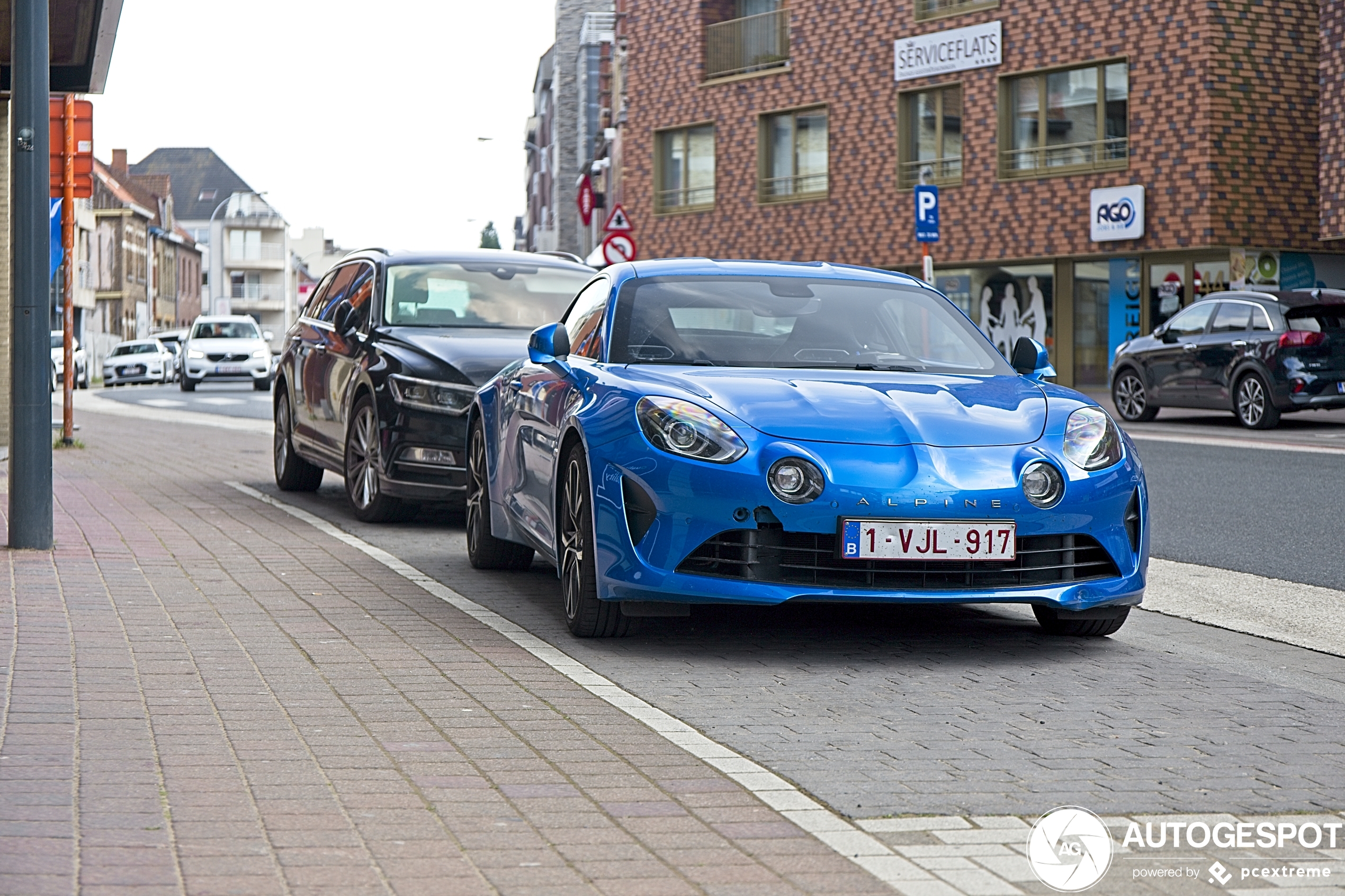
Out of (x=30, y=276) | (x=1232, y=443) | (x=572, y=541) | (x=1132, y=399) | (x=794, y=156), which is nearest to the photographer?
(x=572, y=541)

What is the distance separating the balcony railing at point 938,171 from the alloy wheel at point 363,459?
24818 millimetres

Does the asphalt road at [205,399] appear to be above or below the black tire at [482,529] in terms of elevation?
above

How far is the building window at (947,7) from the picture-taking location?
112 ft

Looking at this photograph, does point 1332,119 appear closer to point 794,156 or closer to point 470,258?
point 794,156

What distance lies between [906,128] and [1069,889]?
33629 mm

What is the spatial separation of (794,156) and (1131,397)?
17.5 m

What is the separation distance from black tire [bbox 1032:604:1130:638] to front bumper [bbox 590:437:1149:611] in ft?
1.26

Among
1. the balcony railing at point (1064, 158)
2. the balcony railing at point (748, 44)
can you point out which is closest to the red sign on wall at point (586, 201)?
the balcony railing at point (1064, 158)

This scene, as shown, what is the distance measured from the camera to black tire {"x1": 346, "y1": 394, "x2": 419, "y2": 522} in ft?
34.8

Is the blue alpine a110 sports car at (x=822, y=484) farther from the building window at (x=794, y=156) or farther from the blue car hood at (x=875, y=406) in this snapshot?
the building window at (x=794, y=156)

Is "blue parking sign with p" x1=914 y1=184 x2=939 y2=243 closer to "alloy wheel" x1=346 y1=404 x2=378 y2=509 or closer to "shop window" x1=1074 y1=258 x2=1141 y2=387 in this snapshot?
"shop window" x1=1074 y1=258 x2=1141 y2=387

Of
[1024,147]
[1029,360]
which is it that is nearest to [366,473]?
[1029,360]

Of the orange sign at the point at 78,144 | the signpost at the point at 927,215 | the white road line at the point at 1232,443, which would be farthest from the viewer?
the signpost at the point at 927,215

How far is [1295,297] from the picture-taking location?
20.7 m
